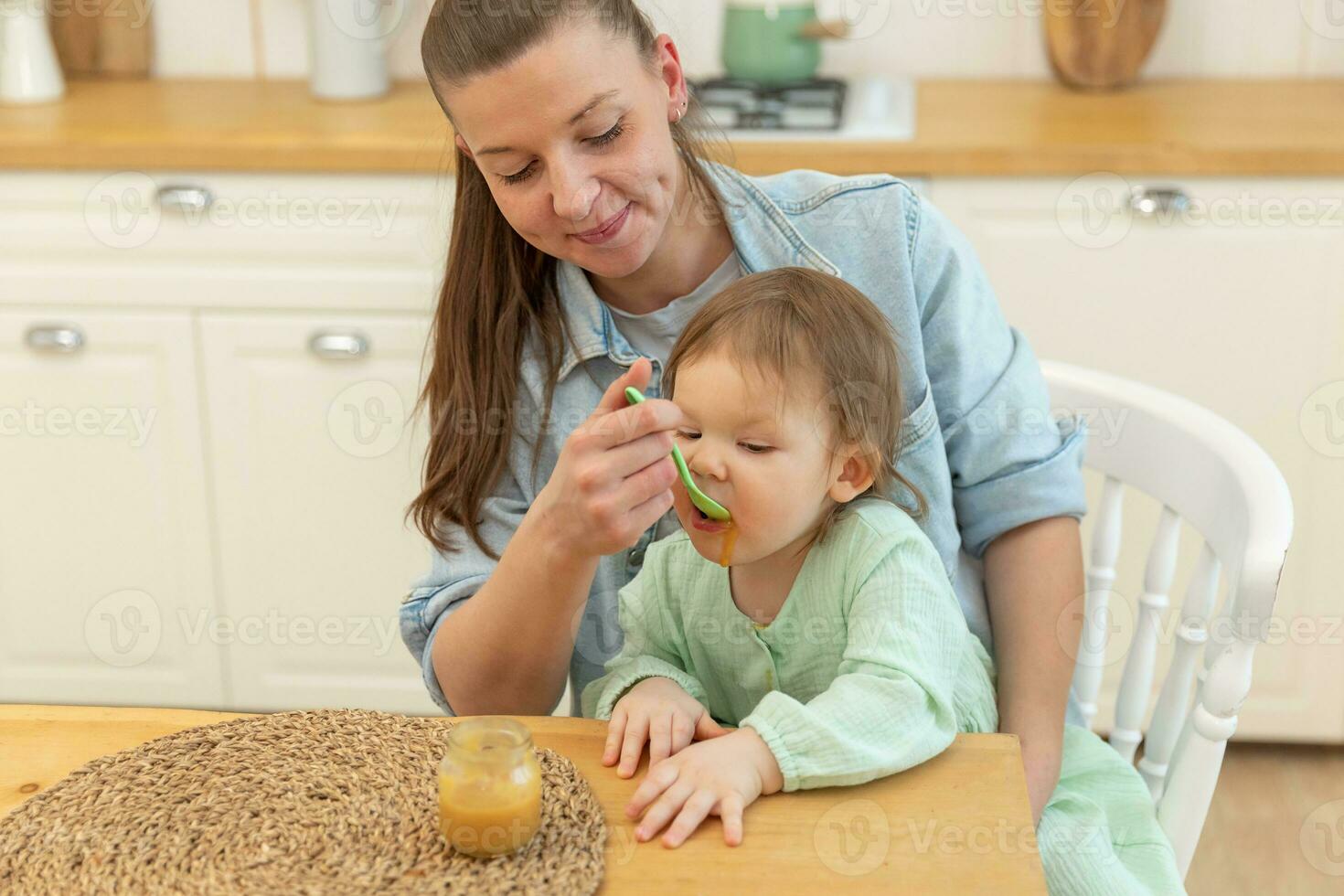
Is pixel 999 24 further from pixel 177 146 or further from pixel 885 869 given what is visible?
pixel 885 869

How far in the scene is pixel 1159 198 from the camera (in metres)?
2.00

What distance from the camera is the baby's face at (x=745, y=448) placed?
105 centimetres

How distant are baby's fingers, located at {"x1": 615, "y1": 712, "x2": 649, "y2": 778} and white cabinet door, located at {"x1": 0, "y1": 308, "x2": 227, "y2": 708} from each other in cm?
143

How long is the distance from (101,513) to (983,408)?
154 centimetres

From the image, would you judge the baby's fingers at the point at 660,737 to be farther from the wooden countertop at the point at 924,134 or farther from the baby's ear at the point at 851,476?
the wooden countertop at the point at 924,134

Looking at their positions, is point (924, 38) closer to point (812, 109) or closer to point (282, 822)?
point (812, 109)

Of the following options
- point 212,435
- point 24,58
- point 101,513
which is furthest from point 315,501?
point 24,58

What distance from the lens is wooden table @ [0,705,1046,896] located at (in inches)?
32.7

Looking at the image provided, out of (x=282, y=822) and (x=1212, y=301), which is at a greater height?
(x=282, y=822)

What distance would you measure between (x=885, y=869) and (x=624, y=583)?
0.56 m

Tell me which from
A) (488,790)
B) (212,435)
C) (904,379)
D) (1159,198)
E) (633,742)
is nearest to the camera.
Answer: (488,790)

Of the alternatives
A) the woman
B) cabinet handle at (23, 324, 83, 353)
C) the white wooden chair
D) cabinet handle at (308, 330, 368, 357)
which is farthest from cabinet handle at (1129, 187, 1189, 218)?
cabinet handle at (23, 324, 83, 353)

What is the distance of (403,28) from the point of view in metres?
2.58

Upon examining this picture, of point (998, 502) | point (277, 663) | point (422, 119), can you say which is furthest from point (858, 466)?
point (277, 663)
